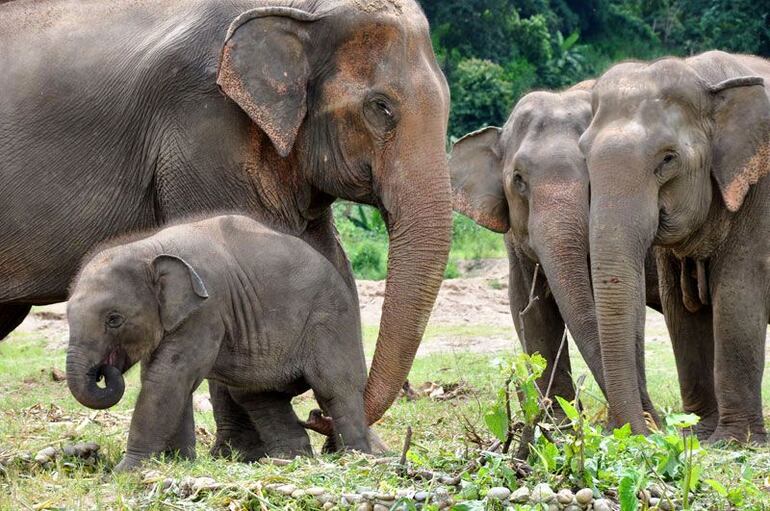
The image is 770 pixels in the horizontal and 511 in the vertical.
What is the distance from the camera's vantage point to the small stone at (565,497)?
495cm

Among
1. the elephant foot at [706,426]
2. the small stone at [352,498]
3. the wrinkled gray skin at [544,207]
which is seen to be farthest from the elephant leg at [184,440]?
the elephant foot at [706,426]

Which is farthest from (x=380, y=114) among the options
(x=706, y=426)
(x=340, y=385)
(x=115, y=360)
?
(x=706, y=426)

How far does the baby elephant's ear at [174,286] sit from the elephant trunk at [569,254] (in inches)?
87.2

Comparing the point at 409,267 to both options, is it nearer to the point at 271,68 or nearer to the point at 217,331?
the point at 217,331

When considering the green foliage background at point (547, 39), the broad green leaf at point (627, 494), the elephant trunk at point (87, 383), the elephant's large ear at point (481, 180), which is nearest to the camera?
the broad green leaf at point (627, 494)

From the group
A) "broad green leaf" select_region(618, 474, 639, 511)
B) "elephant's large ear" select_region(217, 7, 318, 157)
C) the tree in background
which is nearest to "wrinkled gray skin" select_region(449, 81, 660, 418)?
"elephant's large ear" select_region(217, 7, 318, 157)

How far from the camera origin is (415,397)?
955 centimetres

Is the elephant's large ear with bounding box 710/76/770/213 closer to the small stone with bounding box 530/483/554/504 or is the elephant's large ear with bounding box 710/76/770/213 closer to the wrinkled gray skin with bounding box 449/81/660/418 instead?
the wrinkled gray skin with bounding box 449/81/660/418

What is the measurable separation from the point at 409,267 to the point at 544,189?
1.57 meters

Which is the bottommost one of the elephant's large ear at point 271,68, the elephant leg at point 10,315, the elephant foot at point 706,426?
the elephant foot at point 706,426

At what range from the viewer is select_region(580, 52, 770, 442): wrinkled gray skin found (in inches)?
282

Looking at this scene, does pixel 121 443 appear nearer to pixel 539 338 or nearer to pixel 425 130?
pixel 425 130

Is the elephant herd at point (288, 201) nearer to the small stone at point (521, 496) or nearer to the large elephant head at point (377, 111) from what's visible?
the large elephant head at point (377, 111)

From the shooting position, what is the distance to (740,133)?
7539mm
